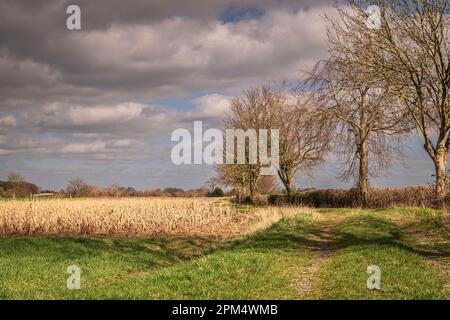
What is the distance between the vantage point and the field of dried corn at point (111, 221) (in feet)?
80.9

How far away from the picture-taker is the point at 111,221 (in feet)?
84.4

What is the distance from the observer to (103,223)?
25.5 m

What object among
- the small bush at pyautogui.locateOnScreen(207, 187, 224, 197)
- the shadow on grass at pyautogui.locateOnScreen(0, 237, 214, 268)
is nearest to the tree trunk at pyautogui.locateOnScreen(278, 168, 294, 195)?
the small bush at pyautogui.locateOnScreen(207, 187, 224, 197)

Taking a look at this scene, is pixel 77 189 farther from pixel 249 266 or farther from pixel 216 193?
pixel 249 266

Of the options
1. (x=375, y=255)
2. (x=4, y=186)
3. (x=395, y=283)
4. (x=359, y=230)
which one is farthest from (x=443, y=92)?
(x=4, y=186)

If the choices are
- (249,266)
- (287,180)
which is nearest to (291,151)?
(287,180)

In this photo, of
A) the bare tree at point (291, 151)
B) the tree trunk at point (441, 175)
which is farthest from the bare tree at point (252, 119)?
the tree trunk at point (441, 175)

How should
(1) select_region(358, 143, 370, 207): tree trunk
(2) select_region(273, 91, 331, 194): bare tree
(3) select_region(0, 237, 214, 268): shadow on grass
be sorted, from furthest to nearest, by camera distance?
(2) select_region(273, 91, 331, 194): bare tree < (1) select_region(358, 143, 370, 207): tree trunk < (3) select_region(0, 237, 214, 268): shadow on grass

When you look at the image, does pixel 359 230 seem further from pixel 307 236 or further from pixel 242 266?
pixel 242 266

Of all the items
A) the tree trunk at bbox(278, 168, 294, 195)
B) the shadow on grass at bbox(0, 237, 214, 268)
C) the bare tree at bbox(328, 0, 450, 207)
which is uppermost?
the bare tree at bbox(328, 0, 450, 207)

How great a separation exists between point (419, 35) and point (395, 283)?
19.6 metres

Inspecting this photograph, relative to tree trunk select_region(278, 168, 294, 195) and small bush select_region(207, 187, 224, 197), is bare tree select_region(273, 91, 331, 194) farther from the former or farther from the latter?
small bush select_region(207, 187, 224, 197)

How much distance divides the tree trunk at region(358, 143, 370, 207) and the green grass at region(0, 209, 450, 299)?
13.5m

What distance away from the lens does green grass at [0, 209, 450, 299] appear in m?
8.80
